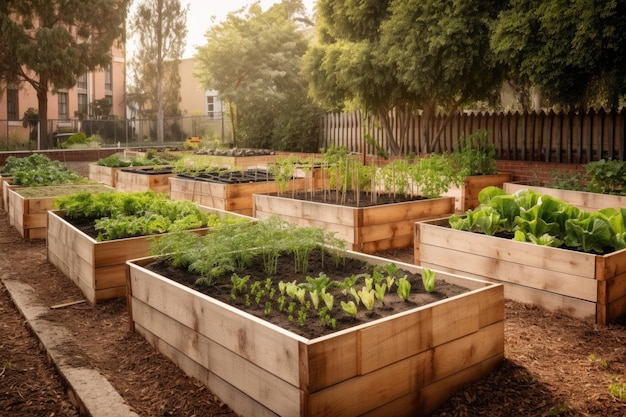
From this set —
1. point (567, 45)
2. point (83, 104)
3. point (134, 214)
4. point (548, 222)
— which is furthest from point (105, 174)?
point (83, 104)

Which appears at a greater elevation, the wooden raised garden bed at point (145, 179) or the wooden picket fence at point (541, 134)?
the wooden picket fence at point (541, 134)

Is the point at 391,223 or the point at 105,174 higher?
the point at 105,174

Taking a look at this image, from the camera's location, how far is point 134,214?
22.2 ft

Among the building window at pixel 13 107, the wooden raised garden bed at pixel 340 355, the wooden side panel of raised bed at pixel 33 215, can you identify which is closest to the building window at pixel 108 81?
the building window at pixel 13 107

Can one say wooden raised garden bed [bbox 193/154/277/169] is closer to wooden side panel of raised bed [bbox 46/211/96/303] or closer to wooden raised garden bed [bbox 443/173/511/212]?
wooden raised garden bed [bbox 443/173/511/212]

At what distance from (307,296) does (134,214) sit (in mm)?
3419

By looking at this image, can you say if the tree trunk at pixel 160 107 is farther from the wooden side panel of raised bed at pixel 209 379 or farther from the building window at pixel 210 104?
the wooden side panel of raised bed at pixel 209 379

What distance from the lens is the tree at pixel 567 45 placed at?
8.88 metres

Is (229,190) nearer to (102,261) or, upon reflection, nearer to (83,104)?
(102,261)

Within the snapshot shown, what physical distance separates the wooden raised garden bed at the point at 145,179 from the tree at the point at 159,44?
23.3 meters

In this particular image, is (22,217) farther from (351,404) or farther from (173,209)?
(351,404)

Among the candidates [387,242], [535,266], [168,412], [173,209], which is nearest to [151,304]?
[168,412]

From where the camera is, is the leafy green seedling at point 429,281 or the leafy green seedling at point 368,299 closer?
the leafy green seedling at point 368,299

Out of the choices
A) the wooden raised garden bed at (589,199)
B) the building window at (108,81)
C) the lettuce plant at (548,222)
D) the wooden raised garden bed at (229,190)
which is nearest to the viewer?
the lettuce plant at (548,222)
